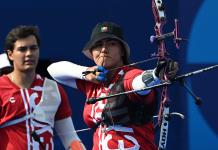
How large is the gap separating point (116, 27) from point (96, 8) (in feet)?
5.47

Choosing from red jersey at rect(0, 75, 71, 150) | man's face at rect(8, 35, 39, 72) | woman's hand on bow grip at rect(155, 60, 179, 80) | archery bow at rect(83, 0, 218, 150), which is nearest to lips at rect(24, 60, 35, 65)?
man's face at rect(8, 35, 39, 72)

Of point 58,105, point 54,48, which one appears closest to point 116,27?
point 58,105

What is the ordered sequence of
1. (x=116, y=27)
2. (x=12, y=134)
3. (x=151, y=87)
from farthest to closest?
(x=116, y=27) → (x=12, y=134) → (x=151, y=87)

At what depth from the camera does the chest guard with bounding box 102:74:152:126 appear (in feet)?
10.00

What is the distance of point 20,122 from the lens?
2.96 metres

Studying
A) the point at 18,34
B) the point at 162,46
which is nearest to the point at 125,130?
the point at 162,46

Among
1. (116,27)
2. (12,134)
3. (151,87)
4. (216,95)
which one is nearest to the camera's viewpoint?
(151,87)

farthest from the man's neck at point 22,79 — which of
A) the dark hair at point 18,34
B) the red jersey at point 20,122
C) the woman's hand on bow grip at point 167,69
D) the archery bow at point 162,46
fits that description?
the woman's hand on bow grip at point 167,69

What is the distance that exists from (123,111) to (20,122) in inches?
18.8

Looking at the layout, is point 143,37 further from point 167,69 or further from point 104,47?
point 167,69

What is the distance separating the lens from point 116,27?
3248 mm

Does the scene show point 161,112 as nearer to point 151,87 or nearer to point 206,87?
point 151,87

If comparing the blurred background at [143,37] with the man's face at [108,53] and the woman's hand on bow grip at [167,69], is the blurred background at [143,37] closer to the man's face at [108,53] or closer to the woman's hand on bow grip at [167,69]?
the man's face at [108,53]

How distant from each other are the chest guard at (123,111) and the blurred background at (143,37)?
1.70m
